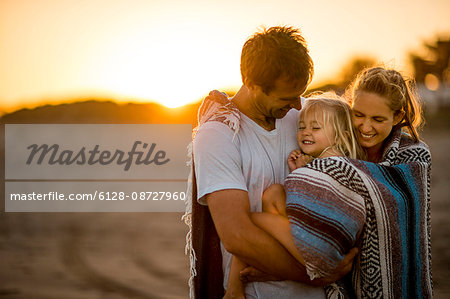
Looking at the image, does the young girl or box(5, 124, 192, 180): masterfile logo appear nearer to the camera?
the young girl

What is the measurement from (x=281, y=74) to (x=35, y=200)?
9554 millimetres

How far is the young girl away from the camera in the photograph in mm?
2326

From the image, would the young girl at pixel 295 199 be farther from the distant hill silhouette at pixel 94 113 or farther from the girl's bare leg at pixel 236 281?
the distant hill silhouette at pixel 94 113

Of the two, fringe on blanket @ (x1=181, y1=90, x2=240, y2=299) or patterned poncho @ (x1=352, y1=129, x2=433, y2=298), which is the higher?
fringe on blanket @ (x1=181, y1=90, x2=240, y2=299)

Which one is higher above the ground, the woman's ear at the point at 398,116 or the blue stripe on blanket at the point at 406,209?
the woman's ear at the point at 398,116

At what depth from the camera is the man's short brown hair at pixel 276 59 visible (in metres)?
2.37

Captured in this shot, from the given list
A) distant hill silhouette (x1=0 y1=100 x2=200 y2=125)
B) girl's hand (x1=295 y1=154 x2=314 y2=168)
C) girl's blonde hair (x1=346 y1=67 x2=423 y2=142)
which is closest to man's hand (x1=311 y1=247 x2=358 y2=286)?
girl's hand (x1=295 y1=154 x2=314 y2=168)

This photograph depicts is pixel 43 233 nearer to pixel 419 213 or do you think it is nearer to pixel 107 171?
pixel 107 171

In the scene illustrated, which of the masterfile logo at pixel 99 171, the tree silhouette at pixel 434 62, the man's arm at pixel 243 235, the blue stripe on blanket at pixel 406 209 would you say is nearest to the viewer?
the man's arm at pixel 243 235

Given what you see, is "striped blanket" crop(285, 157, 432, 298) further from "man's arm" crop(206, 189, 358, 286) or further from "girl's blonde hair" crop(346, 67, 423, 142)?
"girl's blonde hair" crop(346, 67, 423, 142)

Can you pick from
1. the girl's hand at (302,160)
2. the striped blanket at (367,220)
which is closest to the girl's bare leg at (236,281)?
the striped blanket at (367,220)

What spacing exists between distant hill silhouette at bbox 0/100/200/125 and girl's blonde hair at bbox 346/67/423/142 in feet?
63.3

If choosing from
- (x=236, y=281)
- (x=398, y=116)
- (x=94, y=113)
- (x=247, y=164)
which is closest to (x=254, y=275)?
(x=236, y=281)

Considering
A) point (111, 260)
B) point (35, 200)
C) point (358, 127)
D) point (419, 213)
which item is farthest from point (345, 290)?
point (35, 200)
